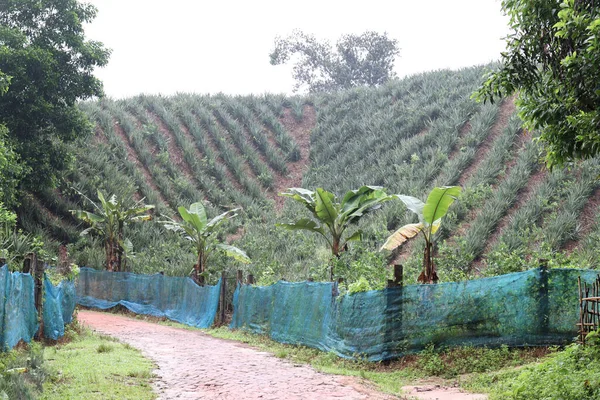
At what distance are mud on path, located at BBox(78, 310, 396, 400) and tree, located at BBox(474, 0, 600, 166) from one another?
4235mm

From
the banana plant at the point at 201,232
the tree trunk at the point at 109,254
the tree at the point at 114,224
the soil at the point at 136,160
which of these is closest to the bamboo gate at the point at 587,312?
the banana plant at the point at 201,232

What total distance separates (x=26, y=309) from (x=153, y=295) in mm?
10015

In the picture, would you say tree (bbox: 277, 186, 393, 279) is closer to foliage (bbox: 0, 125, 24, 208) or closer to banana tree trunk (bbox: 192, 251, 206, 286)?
banana tree trunk (bbox: 192, 251, 206, 286)

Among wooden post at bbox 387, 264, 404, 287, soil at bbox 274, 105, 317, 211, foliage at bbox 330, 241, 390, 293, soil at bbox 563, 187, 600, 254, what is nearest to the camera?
wooden post at bbox 387, 264, 404, 287

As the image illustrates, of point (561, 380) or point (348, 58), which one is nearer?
point (561, 380)

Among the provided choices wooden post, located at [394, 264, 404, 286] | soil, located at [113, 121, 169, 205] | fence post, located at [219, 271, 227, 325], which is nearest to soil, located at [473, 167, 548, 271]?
fence post, located at [219, 271, 227, 325]

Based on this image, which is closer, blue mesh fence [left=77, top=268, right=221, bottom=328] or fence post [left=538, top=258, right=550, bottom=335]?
fence post [left=538, top=258, right=550, bottom=335]

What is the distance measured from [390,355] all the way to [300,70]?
5365 centimetres

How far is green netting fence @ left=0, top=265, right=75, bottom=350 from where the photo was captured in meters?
9.89

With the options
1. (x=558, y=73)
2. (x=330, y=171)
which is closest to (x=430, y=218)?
(x=558, y=73)

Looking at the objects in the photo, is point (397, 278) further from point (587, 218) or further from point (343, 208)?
point (587, 218)

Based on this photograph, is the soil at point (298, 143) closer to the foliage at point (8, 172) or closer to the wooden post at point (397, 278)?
the foliage at point (8, 172)

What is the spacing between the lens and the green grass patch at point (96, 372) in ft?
26.7

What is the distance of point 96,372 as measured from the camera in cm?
941
